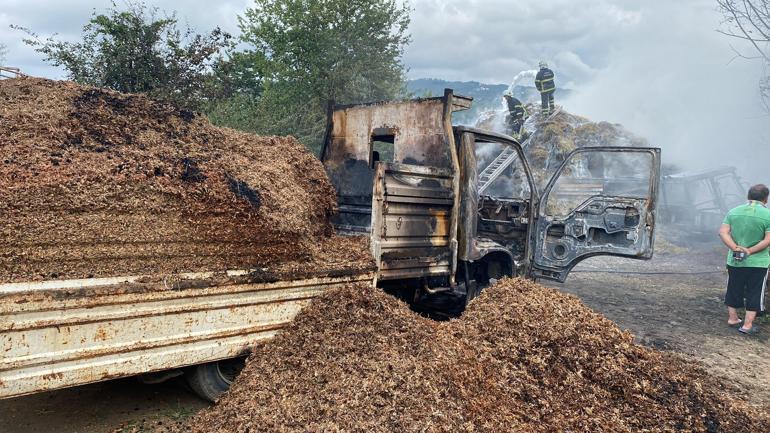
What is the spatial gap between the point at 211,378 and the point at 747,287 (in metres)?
5.86

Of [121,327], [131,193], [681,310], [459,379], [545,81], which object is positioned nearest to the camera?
[121,327]

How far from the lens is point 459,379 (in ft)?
9.62

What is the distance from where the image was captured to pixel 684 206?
1512cm

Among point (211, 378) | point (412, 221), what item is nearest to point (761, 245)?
point (412, 221)

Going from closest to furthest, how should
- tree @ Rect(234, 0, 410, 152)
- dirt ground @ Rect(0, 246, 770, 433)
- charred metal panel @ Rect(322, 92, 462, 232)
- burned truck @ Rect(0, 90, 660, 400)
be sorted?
burned truck @ Rect(0, 90, 660, 400)
dirt ground @ Rect(0, 246, 770, 433)
charred metal panel @ Rect(322, 92, 462, 232)
tree @ Rect(234, 0, 410, 152)

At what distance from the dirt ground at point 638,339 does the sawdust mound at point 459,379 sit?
0.66 meters

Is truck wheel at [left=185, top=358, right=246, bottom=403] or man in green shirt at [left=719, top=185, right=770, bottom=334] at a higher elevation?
man in green shirt at [left=719, top=185, right=770, bottom=334]

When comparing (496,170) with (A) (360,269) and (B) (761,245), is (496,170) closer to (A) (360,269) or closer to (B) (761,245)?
(A) (360,269)

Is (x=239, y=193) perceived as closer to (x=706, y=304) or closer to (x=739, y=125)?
(x=706, y=304)

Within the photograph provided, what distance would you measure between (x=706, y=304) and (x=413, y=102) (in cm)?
558

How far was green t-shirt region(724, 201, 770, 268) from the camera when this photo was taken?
221 inches

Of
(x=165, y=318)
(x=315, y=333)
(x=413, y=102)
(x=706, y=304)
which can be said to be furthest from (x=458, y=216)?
(x=706, y=304)

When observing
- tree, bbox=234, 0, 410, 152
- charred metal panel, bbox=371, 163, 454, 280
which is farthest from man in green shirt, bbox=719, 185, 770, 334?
tree, bbox=234, 0, 410, 152

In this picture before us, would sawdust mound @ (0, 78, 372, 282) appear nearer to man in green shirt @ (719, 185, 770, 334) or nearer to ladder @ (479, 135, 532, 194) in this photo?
ladder @ (479, 135, 532, 194)
